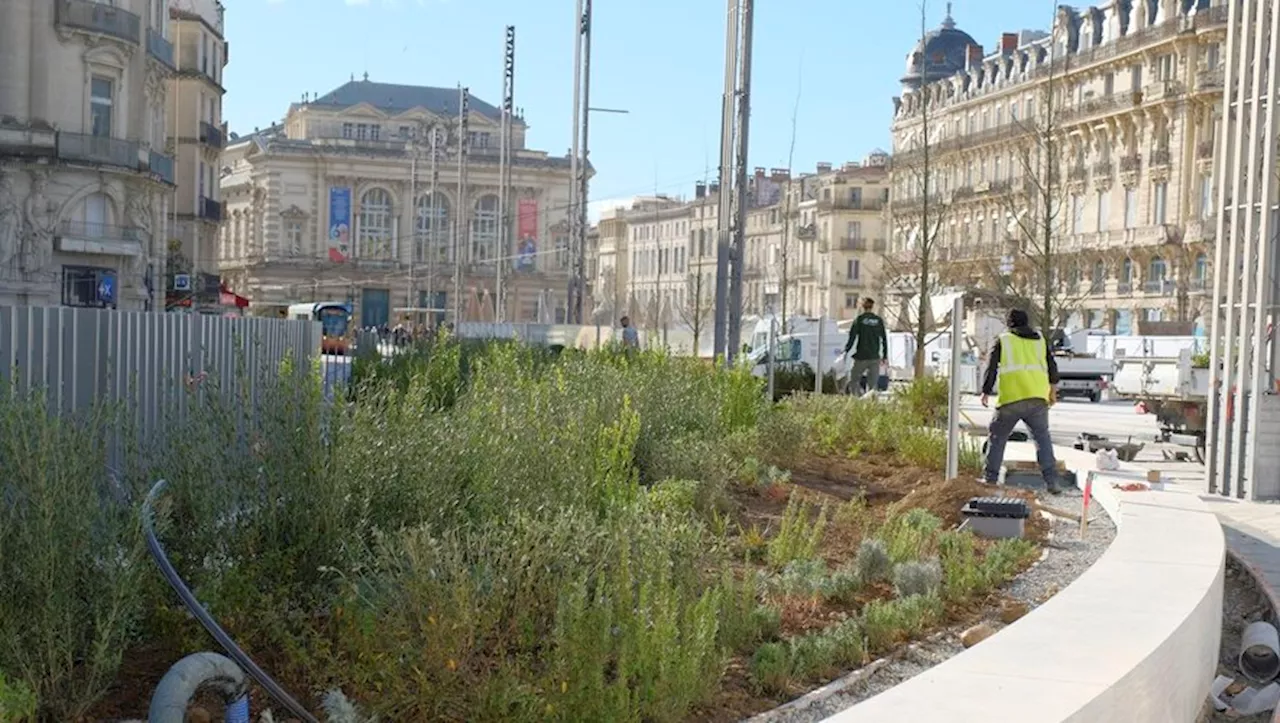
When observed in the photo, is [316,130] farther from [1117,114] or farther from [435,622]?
[435,622]

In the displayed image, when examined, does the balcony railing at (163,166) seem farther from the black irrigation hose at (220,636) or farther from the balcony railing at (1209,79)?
the black irrigation hose at (220,636)

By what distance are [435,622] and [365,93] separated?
120 meters

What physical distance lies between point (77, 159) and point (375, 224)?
69155 mm

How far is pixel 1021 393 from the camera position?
13766 millimetres

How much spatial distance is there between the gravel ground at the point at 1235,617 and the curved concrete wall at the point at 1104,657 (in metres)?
0.34

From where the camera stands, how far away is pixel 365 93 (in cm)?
12275

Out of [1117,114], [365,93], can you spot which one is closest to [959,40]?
[1117,114]

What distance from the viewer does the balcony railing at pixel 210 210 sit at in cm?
7080

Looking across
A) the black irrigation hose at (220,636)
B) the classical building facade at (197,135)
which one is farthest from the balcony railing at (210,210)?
the black irrigation hose at (220,636)

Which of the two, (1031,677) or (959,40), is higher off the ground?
(959,40)

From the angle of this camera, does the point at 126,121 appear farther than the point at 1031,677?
Yes

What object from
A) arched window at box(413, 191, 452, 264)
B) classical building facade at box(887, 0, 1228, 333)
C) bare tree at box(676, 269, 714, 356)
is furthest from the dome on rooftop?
arched window at box(413, 191, 452, 264)

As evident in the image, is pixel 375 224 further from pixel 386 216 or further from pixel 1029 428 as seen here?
pixel 1029 428

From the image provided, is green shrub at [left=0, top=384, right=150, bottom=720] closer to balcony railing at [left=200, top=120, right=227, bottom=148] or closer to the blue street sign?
the blue street sign
